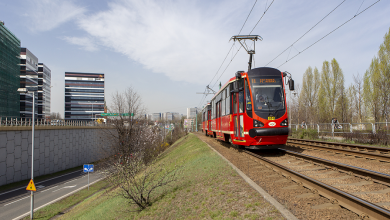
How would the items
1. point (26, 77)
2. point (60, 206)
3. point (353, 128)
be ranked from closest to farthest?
point (353, 128)
point (60, 206)
point (26, 77)

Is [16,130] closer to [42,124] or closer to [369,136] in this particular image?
[42,124]

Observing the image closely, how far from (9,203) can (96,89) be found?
93.7 metres

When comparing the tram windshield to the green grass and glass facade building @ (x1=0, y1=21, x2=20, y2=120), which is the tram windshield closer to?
the green grass

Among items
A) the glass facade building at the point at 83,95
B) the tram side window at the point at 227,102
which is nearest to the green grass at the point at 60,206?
the tram side window at the point at 227,102

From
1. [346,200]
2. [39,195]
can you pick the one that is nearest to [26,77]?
[39,195]

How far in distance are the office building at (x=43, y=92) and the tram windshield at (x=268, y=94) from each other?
99545 millimetres

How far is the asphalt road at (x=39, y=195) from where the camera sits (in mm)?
22427

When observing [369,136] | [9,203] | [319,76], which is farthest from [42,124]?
[319,76]

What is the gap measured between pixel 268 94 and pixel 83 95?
113 m

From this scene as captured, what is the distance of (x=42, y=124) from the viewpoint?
36.4 m

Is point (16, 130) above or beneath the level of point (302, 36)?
beneath

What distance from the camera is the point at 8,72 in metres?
65.7

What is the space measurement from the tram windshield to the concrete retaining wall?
30.6 metres

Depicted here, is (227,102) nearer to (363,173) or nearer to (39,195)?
(363,173)
